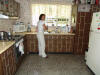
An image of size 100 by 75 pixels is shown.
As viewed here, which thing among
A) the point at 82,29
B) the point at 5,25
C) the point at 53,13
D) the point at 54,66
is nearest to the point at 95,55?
the point at 54,66

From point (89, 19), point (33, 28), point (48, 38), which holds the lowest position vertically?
point (48, 38)

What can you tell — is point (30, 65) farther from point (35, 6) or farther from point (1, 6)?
point (35, 6)

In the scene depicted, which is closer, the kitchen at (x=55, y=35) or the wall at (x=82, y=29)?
the kitchen at (x=55, y=35)

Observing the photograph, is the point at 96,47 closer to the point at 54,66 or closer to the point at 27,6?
the point at 54,66

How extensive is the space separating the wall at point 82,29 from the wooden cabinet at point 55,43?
216 mm

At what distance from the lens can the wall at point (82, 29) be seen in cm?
314

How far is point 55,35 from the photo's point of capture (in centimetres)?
335

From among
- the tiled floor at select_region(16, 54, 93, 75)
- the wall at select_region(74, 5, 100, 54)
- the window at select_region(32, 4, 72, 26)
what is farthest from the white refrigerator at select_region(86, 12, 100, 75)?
the window at select_region(32, 4, 72, 26)

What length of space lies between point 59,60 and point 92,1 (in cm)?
227

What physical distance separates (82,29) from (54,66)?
165 cm

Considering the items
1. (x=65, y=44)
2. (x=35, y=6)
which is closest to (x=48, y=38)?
(x=65, y=44)

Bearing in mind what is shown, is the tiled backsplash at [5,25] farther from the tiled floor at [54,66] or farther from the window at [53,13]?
the tiled floor at [54,66]

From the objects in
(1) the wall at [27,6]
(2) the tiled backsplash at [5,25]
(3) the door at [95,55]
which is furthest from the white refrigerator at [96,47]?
(2) the tiled backsplash at [5,25]

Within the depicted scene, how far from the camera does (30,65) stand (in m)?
2.70
